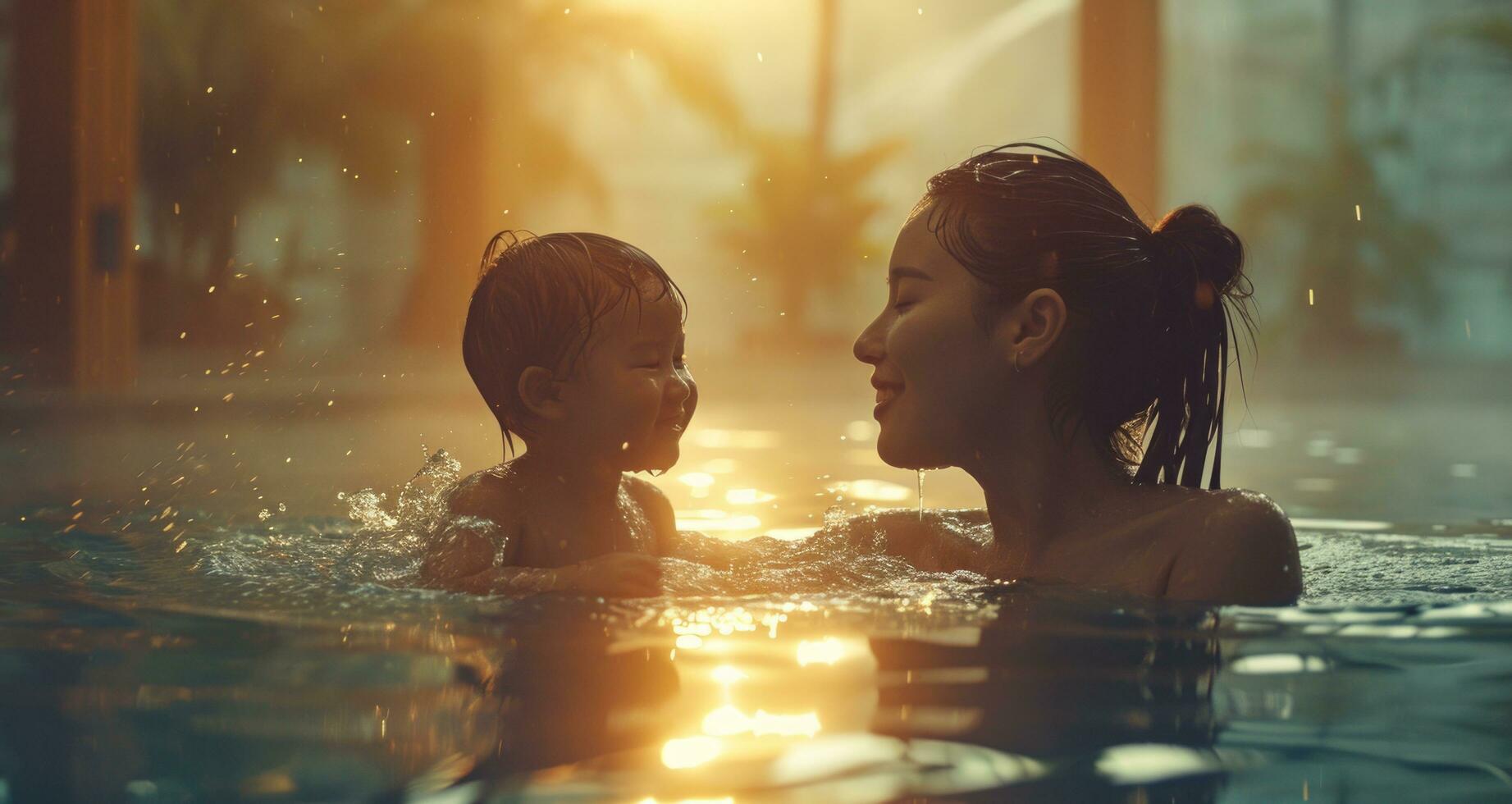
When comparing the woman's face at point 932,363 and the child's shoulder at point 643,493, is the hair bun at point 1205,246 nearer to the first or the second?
the woman's face at point 932,363

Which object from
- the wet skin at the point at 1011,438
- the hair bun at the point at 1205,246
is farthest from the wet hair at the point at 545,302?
the hair bun at the point at 1205,246

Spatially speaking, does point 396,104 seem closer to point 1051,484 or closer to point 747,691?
point 1051,484

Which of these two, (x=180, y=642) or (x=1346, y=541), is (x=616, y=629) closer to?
(x=180, y=642)

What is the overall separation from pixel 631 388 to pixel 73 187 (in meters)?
5.96

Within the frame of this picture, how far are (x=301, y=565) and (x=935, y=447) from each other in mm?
1115

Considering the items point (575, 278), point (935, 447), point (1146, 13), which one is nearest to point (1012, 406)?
point (935, 447)

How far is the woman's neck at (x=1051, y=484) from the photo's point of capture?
6.93 ft

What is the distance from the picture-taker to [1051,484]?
7.00ft

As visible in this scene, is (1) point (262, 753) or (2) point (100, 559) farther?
(2) point (100, 559)

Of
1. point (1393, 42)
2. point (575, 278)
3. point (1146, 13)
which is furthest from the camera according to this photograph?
point (1393, 42)

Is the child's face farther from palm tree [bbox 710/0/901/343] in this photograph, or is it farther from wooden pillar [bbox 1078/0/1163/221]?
palm tree [bbox 710/0/901/343]

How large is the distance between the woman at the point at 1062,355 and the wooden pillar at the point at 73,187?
614 centimetres

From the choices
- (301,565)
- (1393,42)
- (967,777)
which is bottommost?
(967,777)

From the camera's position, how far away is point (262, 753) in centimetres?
120
